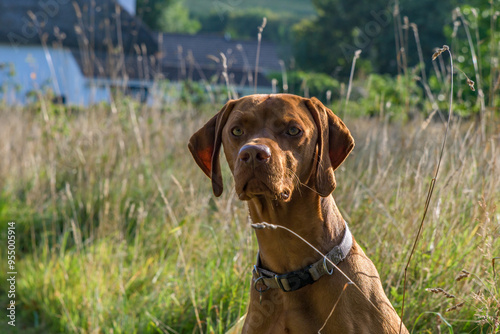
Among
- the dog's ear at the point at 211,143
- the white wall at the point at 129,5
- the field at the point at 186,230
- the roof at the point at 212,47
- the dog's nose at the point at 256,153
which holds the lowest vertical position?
the roof at the point at 212,47

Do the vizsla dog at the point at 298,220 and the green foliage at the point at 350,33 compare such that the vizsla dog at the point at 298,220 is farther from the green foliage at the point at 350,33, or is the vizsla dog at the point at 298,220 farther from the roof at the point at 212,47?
the roof at the point at 212,47

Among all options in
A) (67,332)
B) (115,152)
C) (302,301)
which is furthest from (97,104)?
(302,301)

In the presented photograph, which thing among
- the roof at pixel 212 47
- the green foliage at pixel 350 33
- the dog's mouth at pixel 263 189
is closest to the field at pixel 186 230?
the dog's mouth at pixel 263 189

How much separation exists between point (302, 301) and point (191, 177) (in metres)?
2.84

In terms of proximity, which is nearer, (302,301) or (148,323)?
(302,301)

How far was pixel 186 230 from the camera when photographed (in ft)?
13.1

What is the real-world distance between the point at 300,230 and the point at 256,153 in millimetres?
438

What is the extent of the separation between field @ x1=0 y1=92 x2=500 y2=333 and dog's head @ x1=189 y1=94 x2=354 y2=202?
2.09 ft

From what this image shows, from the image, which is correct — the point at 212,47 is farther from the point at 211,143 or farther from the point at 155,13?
the point at 211,143

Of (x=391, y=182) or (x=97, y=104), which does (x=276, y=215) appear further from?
(x=97, y=104)

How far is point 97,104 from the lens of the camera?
6.84 metres

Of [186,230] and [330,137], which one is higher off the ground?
[330,137]

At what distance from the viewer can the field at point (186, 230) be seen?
312cm

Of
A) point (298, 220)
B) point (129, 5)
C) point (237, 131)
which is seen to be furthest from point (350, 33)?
point (298, 220)
